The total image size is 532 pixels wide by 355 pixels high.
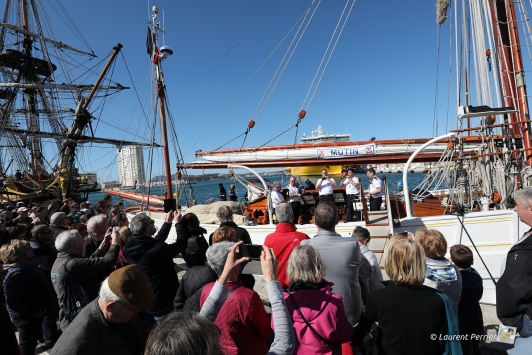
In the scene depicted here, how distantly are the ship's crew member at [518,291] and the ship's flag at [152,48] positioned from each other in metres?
11.2

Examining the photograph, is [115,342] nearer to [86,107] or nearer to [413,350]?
[413,350]

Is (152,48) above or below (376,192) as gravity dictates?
above

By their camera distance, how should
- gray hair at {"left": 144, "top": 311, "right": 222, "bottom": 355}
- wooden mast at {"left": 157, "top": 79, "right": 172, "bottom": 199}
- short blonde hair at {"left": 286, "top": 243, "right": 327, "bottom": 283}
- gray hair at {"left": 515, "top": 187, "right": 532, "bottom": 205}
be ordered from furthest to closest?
wooden mast at {"left": 157, "top": 79, "right": 172, "bottom": 199}, gray hair at {"left": 515, "top": 187, "right": 532, "bottom": 205}, short blonde hair at {"left": 286, "top": 243, "right": 327, "bottom": 283}, gray hair at {"left": 144, "top": 311, "right": 222, "bottom": 355}

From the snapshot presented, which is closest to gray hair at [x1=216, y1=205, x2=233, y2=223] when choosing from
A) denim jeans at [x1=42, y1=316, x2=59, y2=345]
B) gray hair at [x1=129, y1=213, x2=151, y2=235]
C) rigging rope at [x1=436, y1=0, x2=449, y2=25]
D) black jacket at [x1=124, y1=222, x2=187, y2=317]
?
black jacket at [x1=124, y1=222, x2=187, y2=317]

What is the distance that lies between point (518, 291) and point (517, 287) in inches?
0.9

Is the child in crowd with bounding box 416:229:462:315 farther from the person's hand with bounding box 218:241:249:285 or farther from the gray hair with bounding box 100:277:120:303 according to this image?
the gray hair with bounding box 100:277:120:303

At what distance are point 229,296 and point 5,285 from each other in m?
2.61

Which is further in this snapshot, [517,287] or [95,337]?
[517,287]

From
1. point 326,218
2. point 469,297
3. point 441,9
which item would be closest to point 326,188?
point 326,218

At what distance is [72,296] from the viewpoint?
284cm

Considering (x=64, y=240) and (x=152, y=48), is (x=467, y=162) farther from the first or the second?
(x=152, y=48)

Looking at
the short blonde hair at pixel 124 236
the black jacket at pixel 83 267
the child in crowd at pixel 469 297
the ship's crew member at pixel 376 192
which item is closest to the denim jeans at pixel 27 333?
the black jacket at pixel 83 267

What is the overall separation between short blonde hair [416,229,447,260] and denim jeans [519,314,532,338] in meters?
0.60

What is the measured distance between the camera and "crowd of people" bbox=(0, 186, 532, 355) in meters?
1.54
